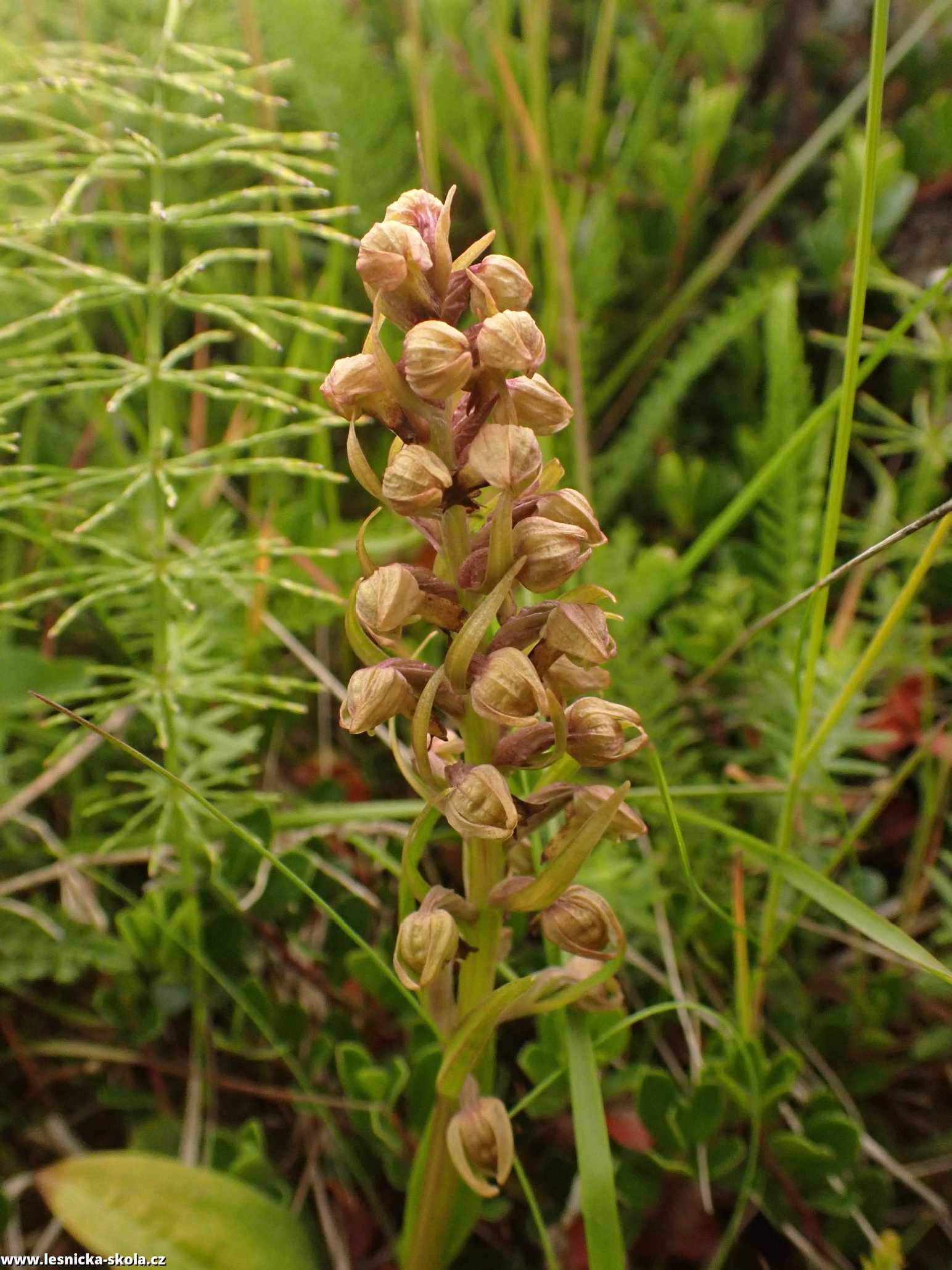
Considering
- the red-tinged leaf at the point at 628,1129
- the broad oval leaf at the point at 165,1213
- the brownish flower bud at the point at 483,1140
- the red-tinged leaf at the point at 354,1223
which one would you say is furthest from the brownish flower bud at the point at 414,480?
the red-tinged leaf at the point at 354,1223

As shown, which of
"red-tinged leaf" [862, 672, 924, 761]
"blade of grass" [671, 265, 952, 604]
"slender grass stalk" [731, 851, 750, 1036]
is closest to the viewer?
"blade of grass" [671, 265, 952, 604]

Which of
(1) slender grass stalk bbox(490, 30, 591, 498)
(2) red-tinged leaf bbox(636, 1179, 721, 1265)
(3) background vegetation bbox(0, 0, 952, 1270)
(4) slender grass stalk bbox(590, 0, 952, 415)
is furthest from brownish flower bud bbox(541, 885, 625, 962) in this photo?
(4) slender grass stalk bbox(590, 0, 952, 415)

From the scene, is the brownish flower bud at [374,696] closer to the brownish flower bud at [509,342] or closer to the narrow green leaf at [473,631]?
the narrow green leaf at [473,631]

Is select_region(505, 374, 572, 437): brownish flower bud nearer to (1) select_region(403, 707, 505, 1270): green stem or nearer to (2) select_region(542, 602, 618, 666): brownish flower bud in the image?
(2) select_region(542, 602, 618, 666): brownish flower bud

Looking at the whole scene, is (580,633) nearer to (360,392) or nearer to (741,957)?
(360,392)

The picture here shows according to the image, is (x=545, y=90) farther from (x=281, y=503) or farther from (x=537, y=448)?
(x=537, y=448)

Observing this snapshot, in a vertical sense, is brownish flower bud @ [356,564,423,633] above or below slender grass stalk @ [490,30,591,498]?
below

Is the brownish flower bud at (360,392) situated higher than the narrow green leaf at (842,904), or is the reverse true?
the brownish flower bud at (360,392)
